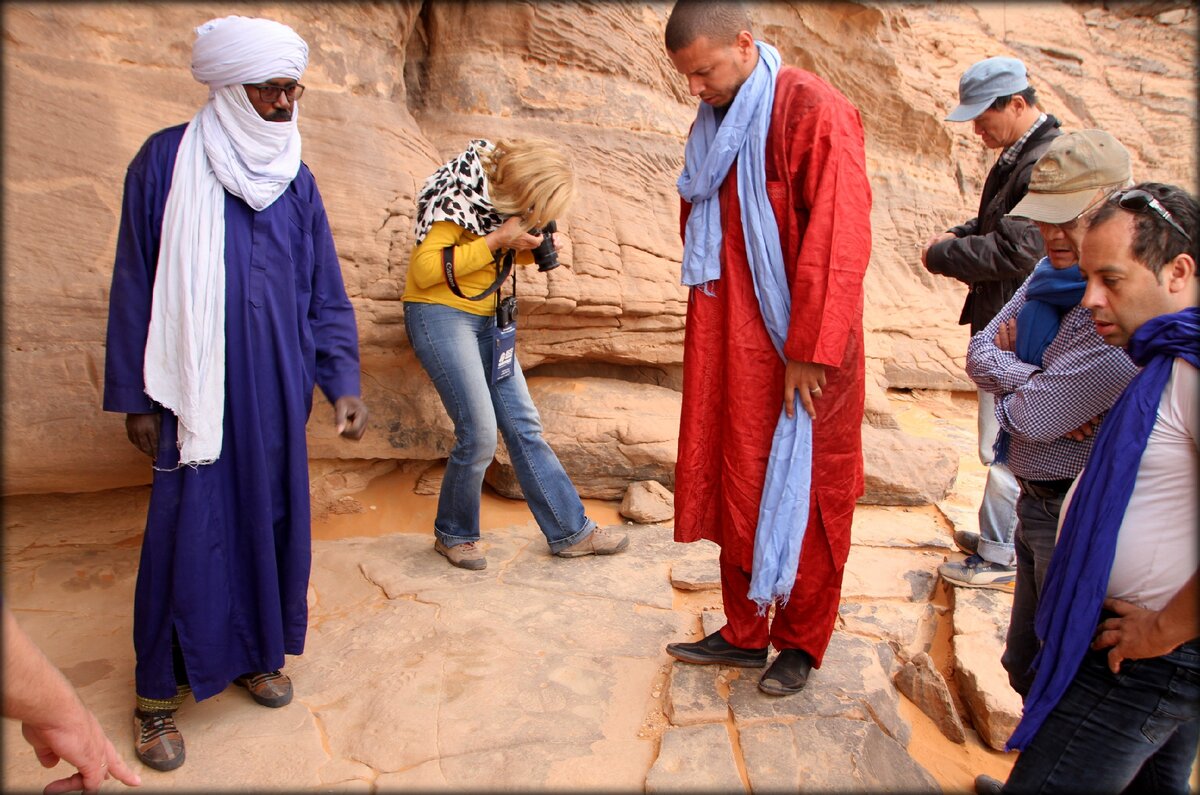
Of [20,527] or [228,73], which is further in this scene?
[20,527]

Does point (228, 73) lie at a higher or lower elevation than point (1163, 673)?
higher

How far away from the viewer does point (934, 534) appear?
4.20m

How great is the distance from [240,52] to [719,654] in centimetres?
233

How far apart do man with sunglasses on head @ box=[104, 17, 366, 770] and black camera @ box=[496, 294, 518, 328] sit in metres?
1.03

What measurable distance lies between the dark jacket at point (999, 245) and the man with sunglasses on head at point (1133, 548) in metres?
1.56

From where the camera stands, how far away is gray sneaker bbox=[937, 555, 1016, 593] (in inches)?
140

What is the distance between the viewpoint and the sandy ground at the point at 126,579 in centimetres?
250

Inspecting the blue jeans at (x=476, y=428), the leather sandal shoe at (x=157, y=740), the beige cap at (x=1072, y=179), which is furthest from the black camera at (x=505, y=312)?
the beige cap at (x=1072, y=179)

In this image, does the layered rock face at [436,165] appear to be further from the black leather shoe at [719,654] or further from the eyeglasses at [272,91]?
the black leather shoe at [719,654]

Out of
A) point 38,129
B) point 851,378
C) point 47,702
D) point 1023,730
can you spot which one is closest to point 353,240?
point 38,129

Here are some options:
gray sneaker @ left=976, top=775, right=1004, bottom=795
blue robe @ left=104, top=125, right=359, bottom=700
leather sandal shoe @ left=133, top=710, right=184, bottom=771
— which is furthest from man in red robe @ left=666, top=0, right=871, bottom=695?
leather sandal shoe @ left=133, top=710, right=184, bottom=771

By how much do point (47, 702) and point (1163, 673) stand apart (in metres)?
2.01

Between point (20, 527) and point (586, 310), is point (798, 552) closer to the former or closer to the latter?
point (586, 310)

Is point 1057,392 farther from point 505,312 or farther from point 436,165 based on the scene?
point 436,165
